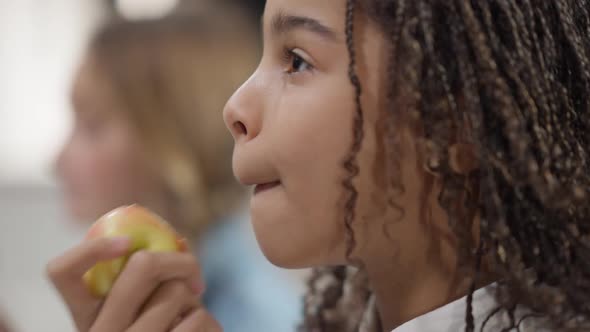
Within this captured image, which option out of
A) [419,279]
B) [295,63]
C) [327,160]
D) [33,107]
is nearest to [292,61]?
[295,63]

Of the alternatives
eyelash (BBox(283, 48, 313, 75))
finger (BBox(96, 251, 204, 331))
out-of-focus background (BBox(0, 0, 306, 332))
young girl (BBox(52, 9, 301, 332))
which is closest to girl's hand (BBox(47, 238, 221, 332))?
finger (BBox(96, 251, 204, 331))

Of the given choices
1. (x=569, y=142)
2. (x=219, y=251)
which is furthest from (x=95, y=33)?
(x=569, y=142)

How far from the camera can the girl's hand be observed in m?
0.82

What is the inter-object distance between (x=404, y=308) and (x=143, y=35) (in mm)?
1047

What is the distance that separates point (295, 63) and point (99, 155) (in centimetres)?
94

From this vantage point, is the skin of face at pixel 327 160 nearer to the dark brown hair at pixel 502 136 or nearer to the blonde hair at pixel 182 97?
the dark brown hair at pixel 502 136

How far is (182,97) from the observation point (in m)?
1.68

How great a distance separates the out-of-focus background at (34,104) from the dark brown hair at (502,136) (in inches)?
76.3

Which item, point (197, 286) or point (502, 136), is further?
point (197, 286)

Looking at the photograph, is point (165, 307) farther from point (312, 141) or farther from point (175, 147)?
point (175, 147)

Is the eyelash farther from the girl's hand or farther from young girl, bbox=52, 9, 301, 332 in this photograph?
young girl, bbox=52, 9, 301, 332

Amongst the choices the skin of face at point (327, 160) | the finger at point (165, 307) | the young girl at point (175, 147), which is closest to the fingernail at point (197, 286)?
the finger at point (165, 307)

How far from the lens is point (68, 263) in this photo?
32.6 inches

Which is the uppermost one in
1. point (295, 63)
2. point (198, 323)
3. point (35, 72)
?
point (295, 63)
